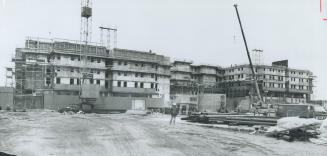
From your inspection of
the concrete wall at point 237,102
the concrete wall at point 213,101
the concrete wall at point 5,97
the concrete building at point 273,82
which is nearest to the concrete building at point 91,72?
the concrete wall at point 5,97

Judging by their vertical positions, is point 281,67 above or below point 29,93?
above

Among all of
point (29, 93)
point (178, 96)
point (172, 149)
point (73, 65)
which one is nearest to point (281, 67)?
point (178, 96)

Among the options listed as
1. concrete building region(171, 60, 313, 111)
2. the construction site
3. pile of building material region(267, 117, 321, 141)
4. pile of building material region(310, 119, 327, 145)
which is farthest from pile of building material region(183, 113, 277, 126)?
concrete building region(171, 60, 313, 111)

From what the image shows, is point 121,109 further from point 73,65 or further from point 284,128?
point 284,128

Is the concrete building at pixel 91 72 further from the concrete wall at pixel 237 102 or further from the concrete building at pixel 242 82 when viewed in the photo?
the concrete wall at pixel 237 102

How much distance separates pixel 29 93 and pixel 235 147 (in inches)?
2531

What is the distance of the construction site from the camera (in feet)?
54.4

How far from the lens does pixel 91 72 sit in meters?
73.1

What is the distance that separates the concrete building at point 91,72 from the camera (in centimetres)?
6869

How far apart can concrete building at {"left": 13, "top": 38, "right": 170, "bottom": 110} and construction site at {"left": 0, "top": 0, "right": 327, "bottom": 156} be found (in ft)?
0.69

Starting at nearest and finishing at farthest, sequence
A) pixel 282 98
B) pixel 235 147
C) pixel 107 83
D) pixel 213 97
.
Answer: pixel 235 147 < pixel 107 83 < pixel 213 97 < pixel 282 98

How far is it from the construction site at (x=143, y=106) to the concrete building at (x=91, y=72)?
0.21m

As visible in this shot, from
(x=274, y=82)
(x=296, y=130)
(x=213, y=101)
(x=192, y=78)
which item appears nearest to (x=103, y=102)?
(x=213, y=101)

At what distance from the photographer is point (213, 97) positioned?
82.9m
